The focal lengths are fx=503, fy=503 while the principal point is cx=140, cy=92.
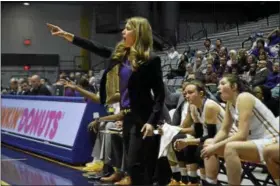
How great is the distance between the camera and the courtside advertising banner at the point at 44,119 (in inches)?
329

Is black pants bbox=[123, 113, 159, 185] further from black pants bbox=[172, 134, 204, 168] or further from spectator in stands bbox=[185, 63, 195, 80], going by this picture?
spectator in stands bbox=[185, 63, 195, 80]

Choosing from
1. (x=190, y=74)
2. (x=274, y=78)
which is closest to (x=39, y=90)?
(x=190, y=74)

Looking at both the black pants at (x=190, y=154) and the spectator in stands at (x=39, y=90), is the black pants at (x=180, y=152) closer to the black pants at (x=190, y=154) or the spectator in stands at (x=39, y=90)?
the black pants at (x=190, y=154)

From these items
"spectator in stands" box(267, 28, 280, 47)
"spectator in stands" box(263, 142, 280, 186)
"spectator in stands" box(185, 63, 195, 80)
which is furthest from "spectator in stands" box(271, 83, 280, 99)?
"spectator in stands" box(267, 28, 280, 47)

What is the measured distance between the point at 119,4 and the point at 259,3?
6.70 m

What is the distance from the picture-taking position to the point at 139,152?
330cm

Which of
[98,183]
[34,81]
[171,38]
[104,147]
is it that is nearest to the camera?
[98,183]

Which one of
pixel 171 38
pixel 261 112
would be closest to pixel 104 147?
pixel 261 112

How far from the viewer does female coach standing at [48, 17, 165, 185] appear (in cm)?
331

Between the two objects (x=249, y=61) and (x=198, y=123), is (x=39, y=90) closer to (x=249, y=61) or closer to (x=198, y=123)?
(x=249, y=61)

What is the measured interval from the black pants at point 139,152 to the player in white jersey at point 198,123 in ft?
6.65

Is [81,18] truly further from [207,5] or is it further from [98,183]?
[98,183]

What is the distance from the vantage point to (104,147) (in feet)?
23.9

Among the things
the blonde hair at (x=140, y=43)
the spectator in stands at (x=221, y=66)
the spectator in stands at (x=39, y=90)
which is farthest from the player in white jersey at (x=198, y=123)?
the spectator in stands at (x=39, y=90)
